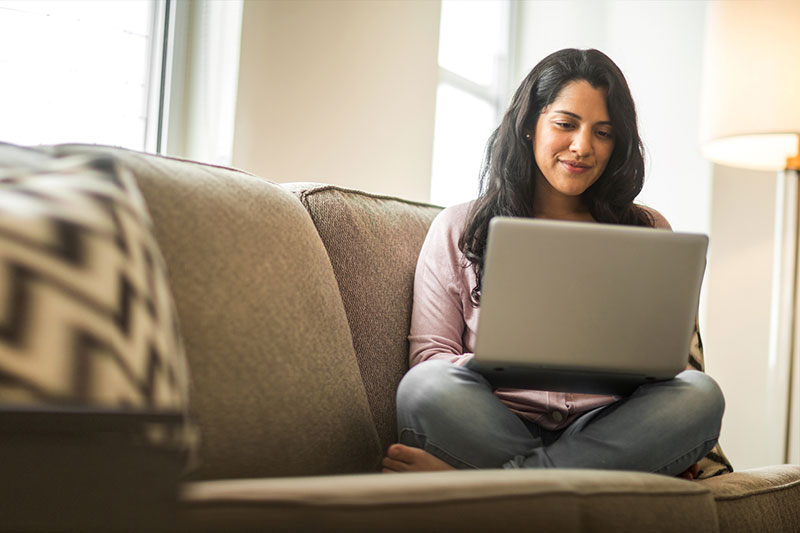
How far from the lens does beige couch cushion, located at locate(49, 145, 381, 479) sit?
100 centimetres

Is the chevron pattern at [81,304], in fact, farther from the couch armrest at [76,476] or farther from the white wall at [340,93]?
the white wall at [340,93]

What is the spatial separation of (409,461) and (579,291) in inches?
13.3

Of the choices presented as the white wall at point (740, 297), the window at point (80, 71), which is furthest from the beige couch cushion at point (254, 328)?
the white wall at point (740, 297)

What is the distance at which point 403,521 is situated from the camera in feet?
2.29

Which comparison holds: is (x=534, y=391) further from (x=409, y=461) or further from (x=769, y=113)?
(x=769, y=113)

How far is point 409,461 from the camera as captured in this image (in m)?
1.20

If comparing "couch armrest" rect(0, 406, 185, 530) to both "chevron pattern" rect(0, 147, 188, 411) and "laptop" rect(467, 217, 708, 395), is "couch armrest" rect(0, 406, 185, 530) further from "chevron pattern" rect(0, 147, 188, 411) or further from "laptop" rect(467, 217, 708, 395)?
"laptop" rect(467, 217, 708, 395)

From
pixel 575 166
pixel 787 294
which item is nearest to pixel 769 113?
pixel 787 294

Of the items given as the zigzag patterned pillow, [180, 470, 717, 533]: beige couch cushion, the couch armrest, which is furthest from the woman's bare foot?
the couch armrest

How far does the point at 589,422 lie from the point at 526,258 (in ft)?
1.04

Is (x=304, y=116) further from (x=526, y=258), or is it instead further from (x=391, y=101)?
(x=526, y=258)

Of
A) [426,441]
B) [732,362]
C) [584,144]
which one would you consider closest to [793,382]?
[732,362]

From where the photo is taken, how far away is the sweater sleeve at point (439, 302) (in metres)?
1.44

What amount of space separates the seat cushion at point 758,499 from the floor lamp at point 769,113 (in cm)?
120
